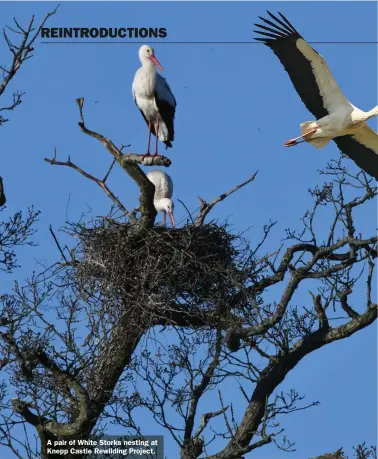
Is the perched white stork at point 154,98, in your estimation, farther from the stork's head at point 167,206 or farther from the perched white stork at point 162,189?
the stork's head at point 167,206

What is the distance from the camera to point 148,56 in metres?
15.0

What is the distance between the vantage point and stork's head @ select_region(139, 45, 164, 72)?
15.0 metres

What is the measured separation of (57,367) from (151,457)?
119cm

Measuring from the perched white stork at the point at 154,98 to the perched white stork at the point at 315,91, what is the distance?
74.6 inches

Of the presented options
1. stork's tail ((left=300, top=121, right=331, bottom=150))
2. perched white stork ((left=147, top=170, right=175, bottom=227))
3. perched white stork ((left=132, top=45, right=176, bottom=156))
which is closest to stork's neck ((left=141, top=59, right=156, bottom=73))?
perched white stork ((left=132, top=45, right=176, bottom=156))

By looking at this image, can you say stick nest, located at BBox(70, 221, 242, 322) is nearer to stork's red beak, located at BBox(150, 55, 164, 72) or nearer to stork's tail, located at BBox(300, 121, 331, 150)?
stork's tail, located at BBox(300, 121, 331, 150)

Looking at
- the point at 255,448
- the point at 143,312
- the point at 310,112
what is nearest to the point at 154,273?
the point at 143,312

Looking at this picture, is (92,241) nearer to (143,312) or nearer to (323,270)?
(143,312)

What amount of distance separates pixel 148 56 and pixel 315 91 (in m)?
2.35

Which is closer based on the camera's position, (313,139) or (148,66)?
(313,139)

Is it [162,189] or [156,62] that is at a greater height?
[156,62]

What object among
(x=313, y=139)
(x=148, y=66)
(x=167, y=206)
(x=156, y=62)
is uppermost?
(x=156, y=62)

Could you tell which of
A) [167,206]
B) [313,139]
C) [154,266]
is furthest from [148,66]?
[154,266]

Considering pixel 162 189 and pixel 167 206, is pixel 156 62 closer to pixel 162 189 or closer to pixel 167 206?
pixel 162 189
